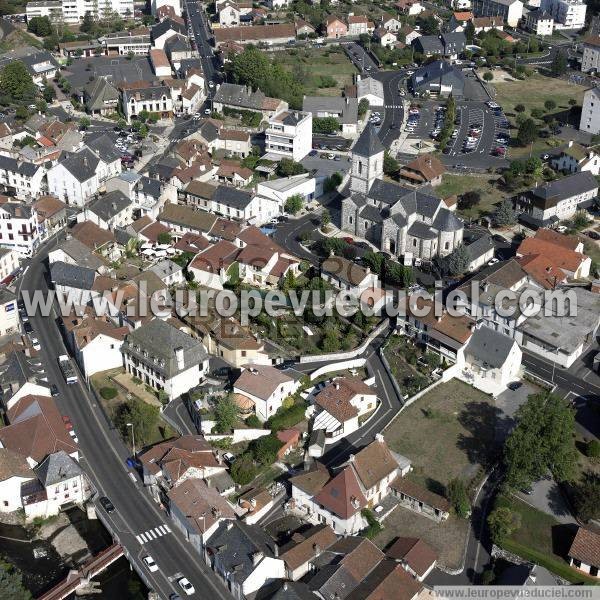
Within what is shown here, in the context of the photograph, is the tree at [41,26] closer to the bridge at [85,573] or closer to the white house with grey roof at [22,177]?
the white house with grey roof at [22,177]

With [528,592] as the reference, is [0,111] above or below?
above

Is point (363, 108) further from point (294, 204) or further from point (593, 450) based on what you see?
point (593, 450)

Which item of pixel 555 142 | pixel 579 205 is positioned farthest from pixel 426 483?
pixel 555 142

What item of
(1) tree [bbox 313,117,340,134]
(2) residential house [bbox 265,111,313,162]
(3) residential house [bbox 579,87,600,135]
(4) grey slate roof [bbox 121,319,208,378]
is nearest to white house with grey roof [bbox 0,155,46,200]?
(2) residential house [bbox 265,111,313,162]

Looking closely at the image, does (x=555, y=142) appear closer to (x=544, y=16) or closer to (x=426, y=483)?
(x=544, y=16)

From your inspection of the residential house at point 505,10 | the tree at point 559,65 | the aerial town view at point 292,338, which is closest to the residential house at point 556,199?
the aerial town view at point 292,338
